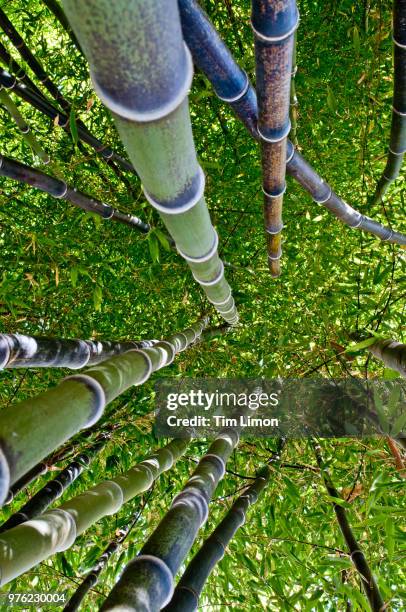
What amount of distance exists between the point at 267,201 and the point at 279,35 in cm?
82

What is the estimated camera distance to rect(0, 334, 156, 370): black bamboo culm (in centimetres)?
138

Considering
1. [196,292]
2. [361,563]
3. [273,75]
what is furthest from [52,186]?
[361,563]

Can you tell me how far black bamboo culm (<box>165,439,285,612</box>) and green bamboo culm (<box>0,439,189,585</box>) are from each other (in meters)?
0.35

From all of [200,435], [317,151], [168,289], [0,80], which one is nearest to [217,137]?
[317,151]

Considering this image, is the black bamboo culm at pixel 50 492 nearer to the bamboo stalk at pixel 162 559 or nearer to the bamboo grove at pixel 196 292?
the bamboo grove at pixel 196 292

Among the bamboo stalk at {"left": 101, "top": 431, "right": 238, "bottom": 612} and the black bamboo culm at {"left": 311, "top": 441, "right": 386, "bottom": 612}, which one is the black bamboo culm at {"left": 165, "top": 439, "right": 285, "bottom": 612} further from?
the black bamboo culm at {"left": 311, "top": 441, "right": 386, "bottom": 612}

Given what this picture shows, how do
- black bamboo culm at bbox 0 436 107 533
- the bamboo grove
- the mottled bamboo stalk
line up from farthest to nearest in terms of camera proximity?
black bamboo culm at bbox 0 436 107 533
the mottled bamboo stalk
the bamboo grove

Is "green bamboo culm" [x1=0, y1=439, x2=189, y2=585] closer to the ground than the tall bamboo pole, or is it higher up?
closer to the ground

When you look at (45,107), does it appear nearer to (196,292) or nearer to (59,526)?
(196,292)

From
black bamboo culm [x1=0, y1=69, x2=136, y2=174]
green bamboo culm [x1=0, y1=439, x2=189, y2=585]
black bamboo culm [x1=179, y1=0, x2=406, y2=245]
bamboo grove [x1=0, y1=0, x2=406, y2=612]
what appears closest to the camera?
bamboo grove [x1=0, y1=0, x2=406, y2=612]

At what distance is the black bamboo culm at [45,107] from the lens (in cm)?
217

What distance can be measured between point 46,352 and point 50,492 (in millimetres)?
1204

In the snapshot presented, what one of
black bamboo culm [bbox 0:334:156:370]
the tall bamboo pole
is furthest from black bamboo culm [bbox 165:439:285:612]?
the tall bamboo pole

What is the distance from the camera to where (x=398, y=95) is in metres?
1.56
